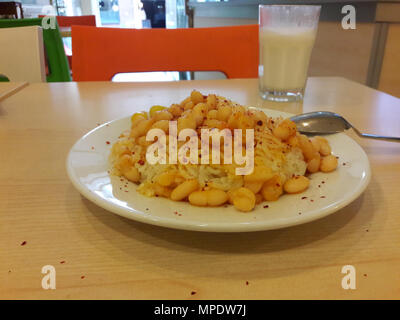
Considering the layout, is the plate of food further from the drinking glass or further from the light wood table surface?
the light wood table surface

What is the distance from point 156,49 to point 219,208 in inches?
33.8

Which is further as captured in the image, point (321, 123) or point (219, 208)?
point (321, 123)

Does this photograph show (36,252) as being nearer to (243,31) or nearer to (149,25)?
(243,31)

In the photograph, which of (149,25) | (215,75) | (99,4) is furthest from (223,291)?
(99,4)

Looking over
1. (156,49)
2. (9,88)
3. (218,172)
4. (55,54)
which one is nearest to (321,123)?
(218,172)

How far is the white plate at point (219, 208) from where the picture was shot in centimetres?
28

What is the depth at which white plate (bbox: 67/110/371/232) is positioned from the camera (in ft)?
0.93

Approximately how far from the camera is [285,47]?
0.80 m

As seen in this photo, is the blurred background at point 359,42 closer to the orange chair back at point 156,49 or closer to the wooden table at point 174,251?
the orange chair back at point 156,49

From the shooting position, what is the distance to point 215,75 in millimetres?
2666

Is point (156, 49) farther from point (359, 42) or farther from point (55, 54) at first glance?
point (359, 42)

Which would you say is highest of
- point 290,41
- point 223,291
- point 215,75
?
point 290,41

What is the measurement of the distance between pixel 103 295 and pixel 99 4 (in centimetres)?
566

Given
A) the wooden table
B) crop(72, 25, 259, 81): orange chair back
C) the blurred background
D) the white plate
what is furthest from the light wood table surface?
the blurred background
